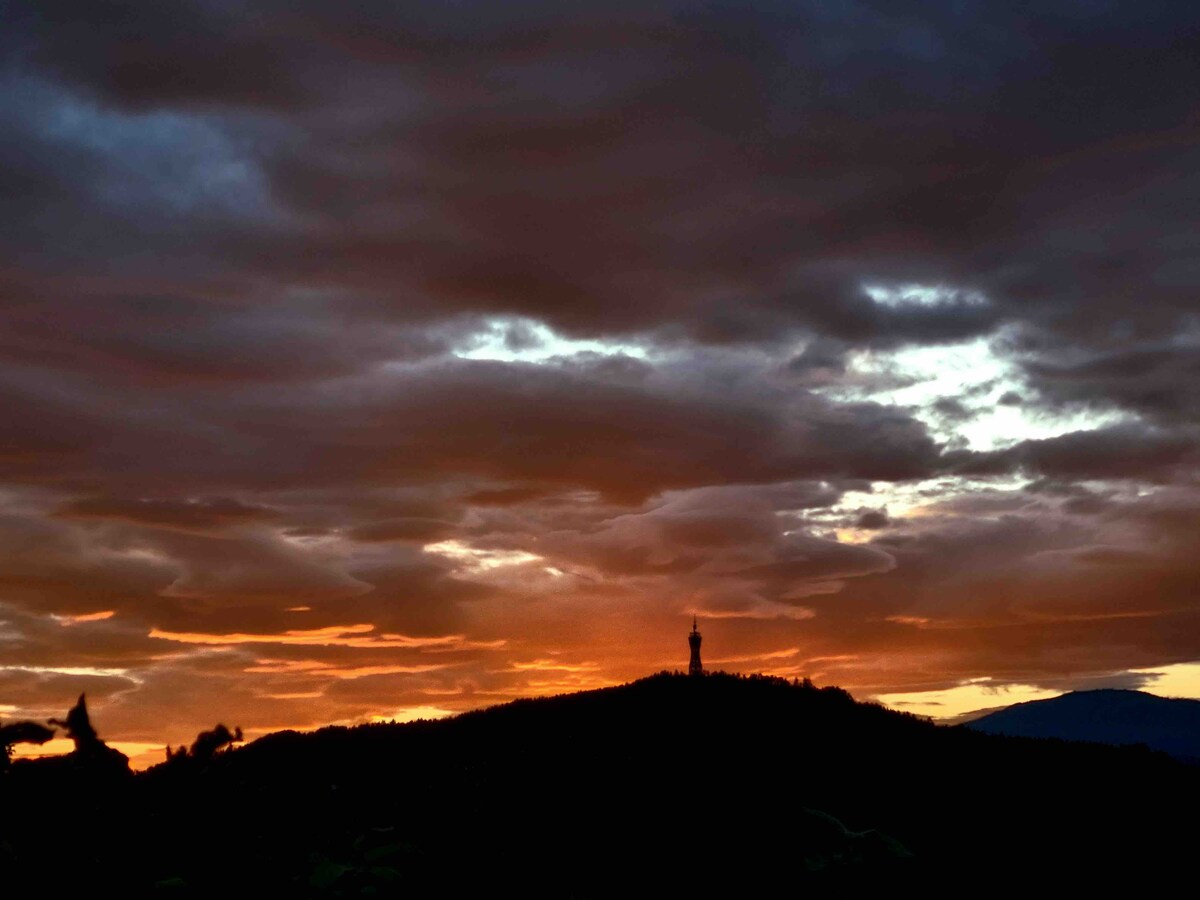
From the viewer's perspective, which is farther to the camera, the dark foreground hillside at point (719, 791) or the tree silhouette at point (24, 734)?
the dark foreground hillside at point (719, 791)

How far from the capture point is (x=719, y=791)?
25266 millimetres

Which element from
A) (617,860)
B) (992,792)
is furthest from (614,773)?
(992,792)

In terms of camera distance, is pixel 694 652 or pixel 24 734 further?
pixel 694 652

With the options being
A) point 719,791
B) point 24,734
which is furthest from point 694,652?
point 24,734

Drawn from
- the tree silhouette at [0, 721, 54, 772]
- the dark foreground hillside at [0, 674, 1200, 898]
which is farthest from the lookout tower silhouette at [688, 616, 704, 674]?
the tree silhouette at [0, 721, 54, 772]

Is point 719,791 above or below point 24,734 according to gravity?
below

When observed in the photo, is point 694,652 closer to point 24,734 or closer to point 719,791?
point 719,791

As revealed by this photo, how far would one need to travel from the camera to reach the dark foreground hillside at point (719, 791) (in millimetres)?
21000

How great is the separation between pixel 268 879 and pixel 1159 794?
1110 inches

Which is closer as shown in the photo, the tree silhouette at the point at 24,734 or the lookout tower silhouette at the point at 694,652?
the tree silhouette at the point at 24,734

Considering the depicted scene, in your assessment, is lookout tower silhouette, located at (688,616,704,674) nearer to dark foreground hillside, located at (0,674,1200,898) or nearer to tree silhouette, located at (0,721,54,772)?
dark foreground hillside, located at (0,674,1200,898)

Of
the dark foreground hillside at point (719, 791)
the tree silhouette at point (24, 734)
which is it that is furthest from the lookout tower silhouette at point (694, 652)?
the tree silhouette at point (24, 734)

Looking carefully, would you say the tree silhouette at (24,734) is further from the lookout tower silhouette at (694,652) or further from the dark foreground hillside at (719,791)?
the lookout tower silhouette at (694,652)

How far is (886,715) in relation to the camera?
106ft
